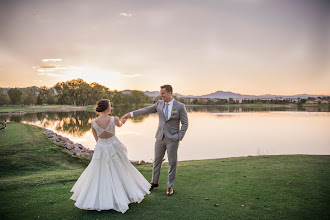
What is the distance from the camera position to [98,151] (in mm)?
4617

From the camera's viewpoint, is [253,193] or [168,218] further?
[253,193]

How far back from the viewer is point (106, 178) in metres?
4.47

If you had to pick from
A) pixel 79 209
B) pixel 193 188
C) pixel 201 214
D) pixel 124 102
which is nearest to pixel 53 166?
pixel 79 209

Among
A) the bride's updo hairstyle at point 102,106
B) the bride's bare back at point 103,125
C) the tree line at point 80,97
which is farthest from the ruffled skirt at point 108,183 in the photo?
the tree line at point 80,97

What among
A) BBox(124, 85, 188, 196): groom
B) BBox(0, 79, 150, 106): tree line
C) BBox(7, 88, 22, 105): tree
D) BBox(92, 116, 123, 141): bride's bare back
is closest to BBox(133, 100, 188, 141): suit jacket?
BBox(124, 85, 188, 196): groom

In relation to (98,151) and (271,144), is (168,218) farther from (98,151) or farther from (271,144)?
(271,144)

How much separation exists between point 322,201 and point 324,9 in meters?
6.34

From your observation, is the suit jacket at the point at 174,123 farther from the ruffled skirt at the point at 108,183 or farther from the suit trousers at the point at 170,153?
the ruffled skirt at the point at 108,183

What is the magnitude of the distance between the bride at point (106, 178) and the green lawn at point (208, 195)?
231 millimetres

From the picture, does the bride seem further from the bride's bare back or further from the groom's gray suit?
the groom's gray suit

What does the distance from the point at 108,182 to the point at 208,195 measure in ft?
8.25

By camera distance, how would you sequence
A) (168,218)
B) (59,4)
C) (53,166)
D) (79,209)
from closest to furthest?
(168,218), (79,209), (53,166), (59,4)

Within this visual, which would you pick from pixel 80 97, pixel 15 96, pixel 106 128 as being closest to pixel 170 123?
pixel 106 128

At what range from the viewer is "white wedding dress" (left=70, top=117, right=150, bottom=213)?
4.35 metres
